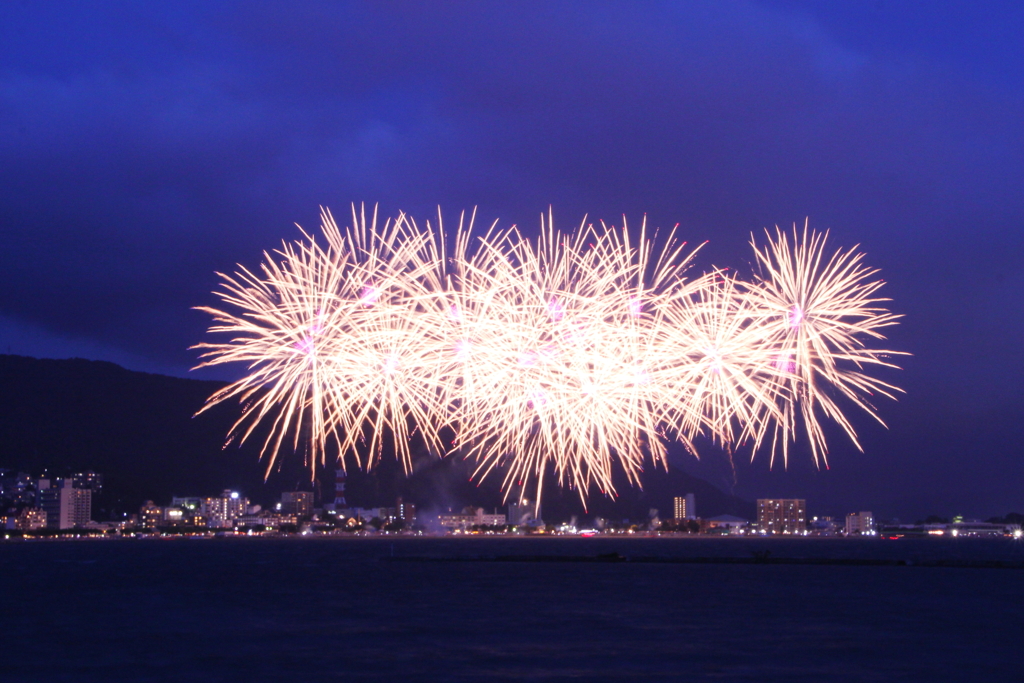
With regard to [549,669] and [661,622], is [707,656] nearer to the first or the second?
[549,669]

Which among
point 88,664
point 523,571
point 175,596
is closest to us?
point 88,664

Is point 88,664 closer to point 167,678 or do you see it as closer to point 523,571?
point 167,678

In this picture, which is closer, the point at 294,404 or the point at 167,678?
the point at 167,678

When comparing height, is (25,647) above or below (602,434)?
below

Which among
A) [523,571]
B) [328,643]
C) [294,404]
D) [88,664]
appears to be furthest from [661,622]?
[523,571]

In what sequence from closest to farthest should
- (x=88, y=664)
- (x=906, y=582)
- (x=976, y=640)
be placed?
1. (x=88, y=664)
2. (x=976, y=640)
3. (x=906, y=582)

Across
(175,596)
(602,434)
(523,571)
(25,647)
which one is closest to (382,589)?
(175,596)
